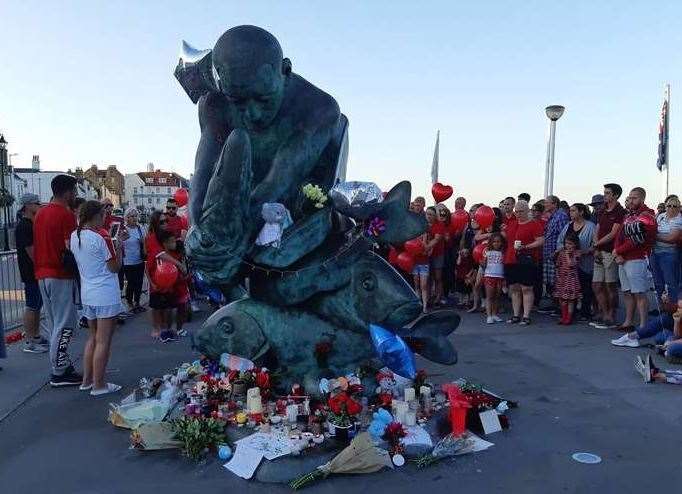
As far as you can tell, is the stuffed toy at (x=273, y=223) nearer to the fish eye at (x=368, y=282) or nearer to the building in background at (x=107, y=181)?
the fish eye at (x=368, y=282)

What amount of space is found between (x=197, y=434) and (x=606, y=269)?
6.12 m

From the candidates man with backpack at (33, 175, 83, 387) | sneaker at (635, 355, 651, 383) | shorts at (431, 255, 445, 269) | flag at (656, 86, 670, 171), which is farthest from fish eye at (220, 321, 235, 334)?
flag at (656, 86, 670, 171)

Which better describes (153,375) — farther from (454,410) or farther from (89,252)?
(454,410)

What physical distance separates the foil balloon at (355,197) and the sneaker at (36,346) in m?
4.67

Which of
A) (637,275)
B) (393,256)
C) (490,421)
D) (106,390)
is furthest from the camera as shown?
(393,256)

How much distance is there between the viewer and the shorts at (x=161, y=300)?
23.1 feet

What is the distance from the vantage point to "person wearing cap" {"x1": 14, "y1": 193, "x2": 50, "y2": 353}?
→ 6418 mm

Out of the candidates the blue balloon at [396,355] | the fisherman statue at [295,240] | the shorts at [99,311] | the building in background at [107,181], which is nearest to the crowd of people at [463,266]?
the shorts at [99,311]

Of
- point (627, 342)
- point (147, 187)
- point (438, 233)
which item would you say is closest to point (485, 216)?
point (438, 233)

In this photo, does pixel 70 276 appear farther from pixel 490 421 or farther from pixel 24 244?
pixel 490 421

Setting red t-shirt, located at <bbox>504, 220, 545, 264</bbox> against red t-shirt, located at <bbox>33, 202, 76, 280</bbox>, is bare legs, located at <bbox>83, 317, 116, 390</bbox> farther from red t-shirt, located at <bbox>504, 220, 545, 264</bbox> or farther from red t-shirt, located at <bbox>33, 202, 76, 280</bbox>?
red t-shirt, located at <bbox>504, 220, 545, 264</bbox>

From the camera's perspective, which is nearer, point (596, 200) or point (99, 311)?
point (99, 311)

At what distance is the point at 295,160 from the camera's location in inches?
153

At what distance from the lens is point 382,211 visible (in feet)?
13.1
